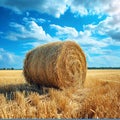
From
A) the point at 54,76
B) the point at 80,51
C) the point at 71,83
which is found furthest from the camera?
the point at 80,51

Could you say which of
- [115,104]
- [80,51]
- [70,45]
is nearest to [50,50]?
[70,45]

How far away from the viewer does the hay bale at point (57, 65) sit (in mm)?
4770

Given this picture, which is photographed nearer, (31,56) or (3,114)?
(3,114)

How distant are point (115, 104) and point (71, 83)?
Result: 2.44m

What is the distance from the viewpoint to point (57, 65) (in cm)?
472

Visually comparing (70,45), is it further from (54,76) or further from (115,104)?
(115,104)

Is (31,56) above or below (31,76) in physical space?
above

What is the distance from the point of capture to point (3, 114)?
2.33 metres

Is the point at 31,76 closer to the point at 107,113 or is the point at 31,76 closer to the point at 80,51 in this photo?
the point at 80,51

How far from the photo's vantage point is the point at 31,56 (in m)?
5.62

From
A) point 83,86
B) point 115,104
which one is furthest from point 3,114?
point 83,86

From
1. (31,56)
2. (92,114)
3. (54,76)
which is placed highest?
(31,56)

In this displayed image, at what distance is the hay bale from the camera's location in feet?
15.6

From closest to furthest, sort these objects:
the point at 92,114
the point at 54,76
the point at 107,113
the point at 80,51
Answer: the point at 107,113, the point at 92,114, the point at 54,76, the point at 80,51
